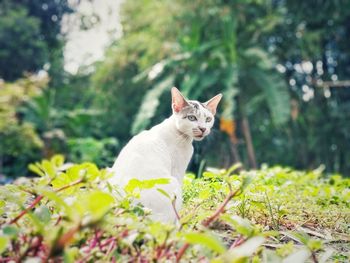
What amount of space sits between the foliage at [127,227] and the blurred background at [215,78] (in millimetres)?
10008

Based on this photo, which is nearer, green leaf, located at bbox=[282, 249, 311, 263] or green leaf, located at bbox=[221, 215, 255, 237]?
green leaf, located at bbox=[282, 249, 311, 263]

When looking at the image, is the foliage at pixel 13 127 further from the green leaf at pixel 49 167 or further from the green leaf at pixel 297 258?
the green leaf at pixel 297 258

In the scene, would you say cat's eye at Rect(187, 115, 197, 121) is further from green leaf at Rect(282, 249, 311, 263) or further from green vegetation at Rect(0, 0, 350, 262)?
green vegetation at Rect(0, 0, 350, 262)

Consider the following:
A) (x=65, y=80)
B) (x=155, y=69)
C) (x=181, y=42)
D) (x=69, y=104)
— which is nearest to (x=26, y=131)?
(x=155, y=69)

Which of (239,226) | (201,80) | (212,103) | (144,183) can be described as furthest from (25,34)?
(239,226)

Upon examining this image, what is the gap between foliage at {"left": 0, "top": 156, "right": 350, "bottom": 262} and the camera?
3.20 ft

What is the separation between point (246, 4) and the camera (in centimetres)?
1536

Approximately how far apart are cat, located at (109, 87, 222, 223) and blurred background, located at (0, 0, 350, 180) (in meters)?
9.30

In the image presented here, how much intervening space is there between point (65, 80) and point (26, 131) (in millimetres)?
10712

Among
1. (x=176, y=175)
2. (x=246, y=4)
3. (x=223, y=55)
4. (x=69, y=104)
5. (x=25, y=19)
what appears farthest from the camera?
(x=69, y=104)

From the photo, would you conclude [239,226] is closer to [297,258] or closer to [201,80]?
[297,258]

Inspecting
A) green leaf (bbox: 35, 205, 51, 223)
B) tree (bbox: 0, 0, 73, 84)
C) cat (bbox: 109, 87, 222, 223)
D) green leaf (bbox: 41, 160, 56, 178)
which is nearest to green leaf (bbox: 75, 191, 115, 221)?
green leaf (bbox: 41, 160, 56, 178)

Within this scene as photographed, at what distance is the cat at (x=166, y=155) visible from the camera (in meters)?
1.92

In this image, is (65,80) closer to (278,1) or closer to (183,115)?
(278,1)
